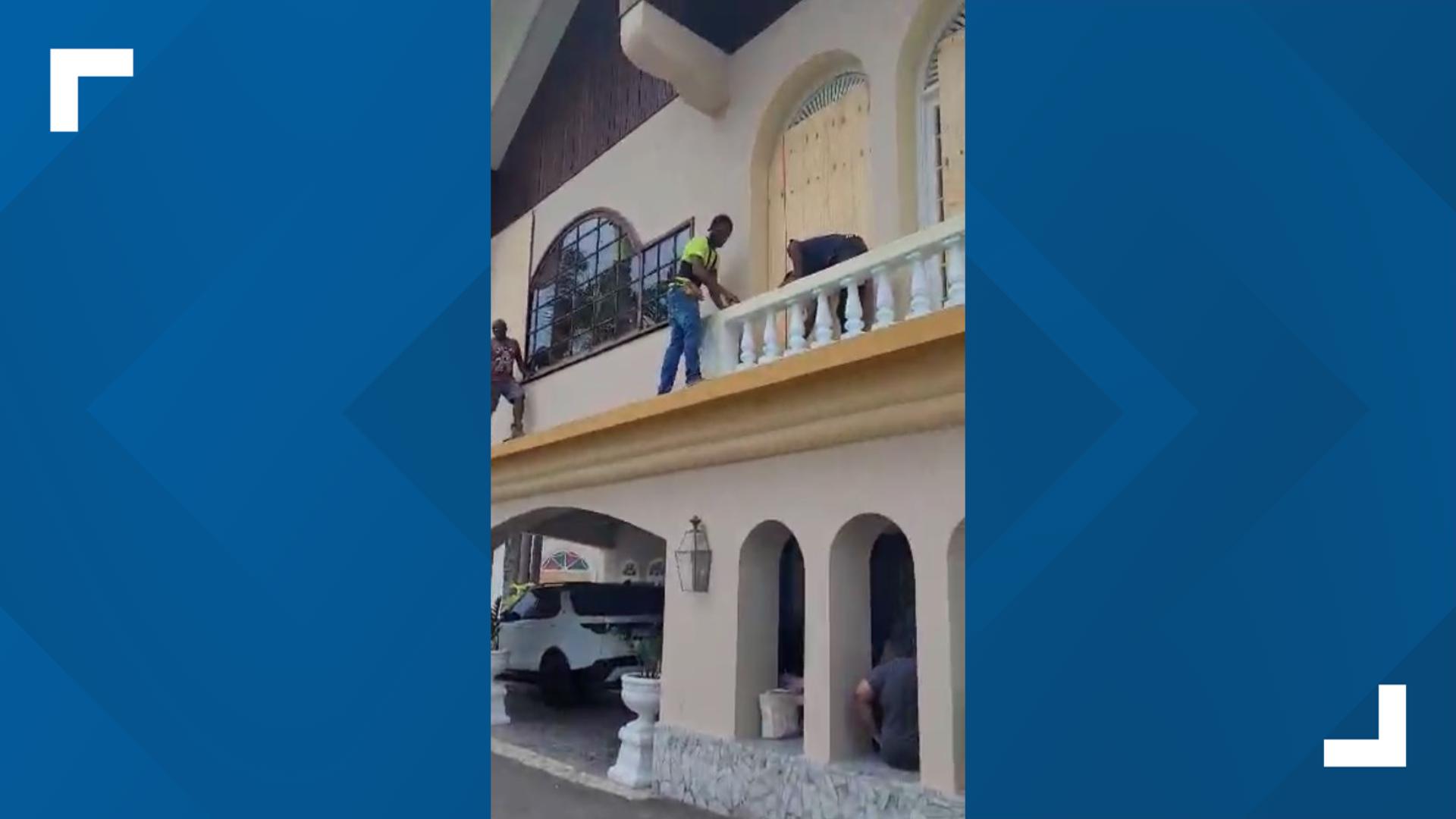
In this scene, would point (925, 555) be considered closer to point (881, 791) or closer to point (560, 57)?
point (881, 791)

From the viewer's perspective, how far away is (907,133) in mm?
6891

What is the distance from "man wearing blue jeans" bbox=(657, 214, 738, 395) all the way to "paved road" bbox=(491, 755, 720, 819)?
253 cm

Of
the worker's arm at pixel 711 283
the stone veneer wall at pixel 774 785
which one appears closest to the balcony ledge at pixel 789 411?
the worker's arm at pixel 711 283

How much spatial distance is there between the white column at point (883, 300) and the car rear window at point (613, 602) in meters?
5.92

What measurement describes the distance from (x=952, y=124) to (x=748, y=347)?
1.95 metres

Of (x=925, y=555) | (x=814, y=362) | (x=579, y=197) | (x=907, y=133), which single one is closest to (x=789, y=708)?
(x=925, y=555)

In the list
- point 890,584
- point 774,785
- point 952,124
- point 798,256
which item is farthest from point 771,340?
point 774,785

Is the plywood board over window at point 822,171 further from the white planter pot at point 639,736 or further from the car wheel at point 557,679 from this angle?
the car wheel at point 557,679

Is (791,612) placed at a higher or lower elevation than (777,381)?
lower

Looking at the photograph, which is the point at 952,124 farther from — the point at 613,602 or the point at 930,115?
the point at 613,602

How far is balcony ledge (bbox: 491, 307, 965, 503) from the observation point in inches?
188

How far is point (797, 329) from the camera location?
19.7 ft

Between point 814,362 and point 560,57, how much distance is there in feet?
24.8
